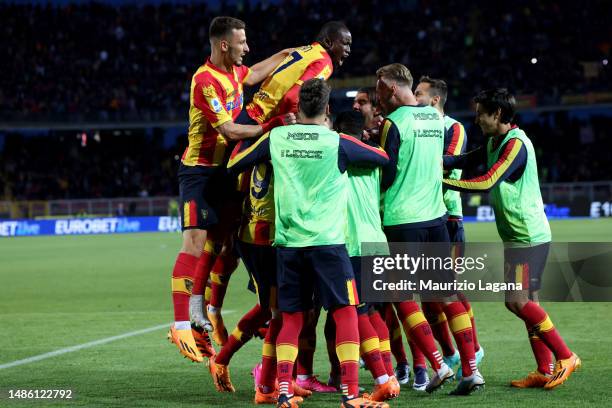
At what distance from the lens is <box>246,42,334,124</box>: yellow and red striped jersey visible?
707 centimetres

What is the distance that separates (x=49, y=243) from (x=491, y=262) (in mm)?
25978

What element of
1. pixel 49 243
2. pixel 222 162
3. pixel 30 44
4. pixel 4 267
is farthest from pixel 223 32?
pixel 30 44

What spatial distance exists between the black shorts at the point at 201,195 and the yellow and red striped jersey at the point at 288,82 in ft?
2.46

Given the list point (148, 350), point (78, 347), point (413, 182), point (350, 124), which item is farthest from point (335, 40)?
point (78, 347)

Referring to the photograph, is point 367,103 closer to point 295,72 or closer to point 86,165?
point 295,72

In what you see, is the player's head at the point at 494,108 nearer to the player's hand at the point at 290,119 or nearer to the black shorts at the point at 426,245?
the black shorts at the point at 426,245

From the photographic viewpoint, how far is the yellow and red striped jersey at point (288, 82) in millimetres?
7074

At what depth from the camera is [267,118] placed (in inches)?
282

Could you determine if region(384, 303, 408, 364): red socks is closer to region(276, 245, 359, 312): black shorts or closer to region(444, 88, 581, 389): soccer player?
region(444, 88, 581, 389): soccer player

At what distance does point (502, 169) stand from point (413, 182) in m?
0.69

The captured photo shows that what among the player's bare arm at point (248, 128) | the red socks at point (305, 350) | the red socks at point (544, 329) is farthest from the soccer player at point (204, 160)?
the red socks at point (544, 329)

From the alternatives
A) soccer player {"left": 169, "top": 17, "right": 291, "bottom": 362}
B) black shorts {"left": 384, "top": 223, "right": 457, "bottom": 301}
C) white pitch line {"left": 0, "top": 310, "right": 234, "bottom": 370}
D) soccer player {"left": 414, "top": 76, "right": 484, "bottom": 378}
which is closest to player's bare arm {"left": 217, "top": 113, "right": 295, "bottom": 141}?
soccer player {"left": 169, "top": 17, "right": 291, "bottom": 362}

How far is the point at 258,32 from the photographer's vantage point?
4991 centimetres

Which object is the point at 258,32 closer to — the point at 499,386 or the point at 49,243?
the point at 49,243
